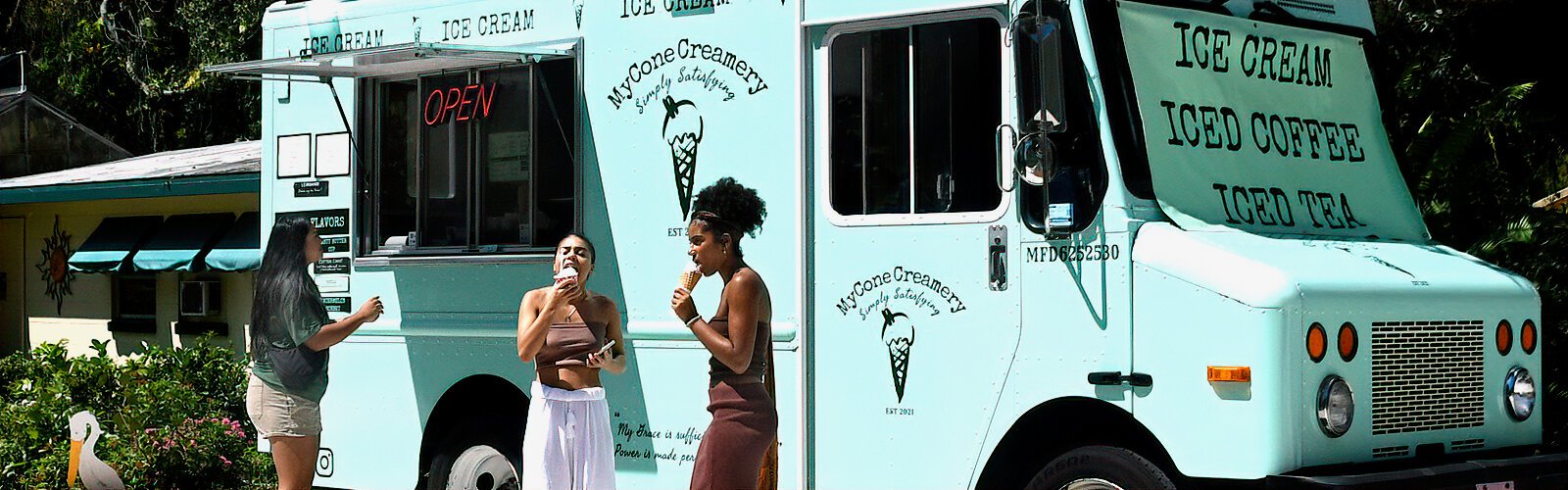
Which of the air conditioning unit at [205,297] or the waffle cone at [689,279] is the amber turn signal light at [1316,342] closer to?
the waffle cone at [689,279]

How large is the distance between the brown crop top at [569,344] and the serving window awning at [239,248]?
8526 mm

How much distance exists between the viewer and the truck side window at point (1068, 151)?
6.48 metres

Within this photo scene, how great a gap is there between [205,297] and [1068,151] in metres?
12.3

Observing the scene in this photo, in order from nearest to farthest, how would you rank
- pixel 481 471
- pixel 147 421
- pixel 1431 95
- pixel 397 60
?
pixel 397 60 < pixel 481 471 < pixel 147 421 < pixel 1431 95

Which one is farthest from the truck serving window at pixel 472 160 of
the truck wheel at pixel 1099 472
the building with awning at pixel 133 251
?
the building with awning at pixel 133 251

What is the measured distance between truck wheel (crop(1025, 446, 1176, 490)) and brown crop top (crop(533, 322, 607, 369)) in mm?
1796

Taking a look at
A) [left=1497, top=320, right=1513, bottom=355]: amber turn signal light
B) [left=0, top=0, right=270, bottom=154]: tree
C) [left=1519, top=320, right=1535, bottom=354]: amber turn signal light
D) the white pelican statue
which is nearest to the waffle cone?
[left=1497, top=320, right=1513, bottom=355]: amber turn signal light

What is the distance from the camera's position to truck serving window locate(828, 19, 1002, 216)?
681 centimetres

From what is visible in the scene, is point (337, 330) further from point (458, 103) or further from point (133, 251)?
point (133, 251)

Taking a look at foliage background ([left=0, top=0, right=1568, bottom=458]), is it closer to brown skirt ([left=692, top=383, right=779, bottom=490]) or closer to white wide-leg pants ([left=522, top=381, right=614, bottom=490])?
brown skirt ([left=692, top=383, right=779, bottom=490])

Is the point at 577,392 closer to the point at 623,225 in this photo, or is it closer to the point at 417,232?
the point at 623,225

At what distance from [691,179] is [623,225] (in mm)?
470

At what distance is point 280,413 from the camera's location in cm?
791

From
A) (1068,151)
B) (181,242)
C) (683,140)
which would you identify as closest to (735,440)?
(1068,151)
